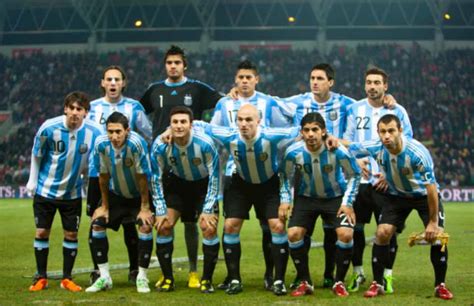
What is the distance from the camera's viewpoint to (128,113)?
10.2 metres

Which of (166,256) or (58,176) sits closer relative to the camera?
(166,256)

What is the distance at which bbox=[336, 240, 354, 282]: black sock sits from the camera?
9.09m

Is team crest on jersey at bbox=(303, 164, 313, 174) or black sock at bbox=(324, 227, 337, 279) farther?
black sock at bbox=(324, 227, 337, 279)

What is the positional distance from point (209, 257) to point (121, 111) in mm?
2174

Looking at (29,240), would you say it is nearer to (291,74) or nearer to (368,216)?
(368,216)

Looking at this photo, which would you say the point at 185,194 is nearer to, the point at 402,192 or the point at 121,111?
the point at 121,111

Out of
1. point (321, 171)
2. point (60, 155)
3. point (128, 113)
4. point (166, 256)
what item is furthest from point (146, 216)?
point (321, 171)

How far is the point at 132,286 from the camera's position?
9750 mm

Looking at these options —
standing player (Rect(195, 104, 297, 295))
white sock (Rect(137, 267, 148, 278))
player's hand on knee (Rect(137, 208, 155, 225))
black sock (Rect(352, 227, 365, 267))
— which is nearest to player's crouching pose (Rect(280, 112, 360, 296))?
standing player (Rect(195, 104, 297, 295))

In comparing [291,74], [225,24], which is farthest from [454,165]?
[225,24]

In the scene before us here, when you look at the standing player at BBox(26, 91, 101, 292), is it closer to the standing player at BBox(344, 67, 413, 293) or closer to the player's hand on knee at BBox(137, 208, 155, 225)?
the player's hand on knee at BBox(137, 208, 155, 225)

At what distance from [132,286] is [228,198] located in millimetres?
1505

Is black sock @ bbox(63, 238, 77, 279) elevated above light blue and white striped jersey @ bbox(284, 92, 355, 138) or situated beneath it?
situated beneath

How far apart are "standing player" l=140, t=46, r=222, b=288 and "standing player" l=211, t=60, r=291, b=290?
1.51 feet
